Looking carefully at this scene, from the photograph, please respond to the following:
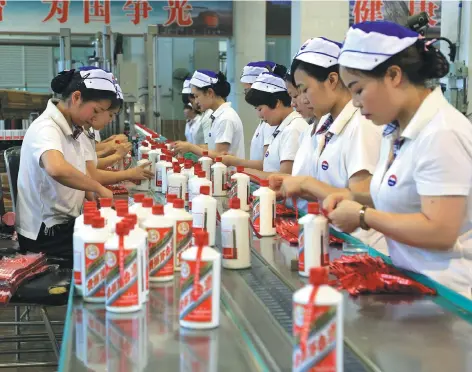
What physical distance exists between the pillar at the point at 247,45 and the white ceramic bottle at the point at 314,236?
402 inches

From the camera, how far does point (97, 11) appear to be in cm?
1255

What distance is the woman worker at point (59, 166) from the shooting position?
11.7ft

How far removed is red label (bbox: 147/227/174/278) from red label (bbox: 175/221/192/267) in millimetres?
72

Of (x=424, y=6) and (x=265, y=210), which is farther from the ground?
(x=424, y=6)

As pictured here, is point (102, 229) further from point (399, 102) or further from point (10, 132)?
point (10, 132)

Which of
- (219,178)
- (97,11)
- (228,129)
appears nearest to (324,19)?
(228,129)

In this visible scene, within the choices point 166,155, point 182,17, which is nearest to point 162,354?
point 166,155

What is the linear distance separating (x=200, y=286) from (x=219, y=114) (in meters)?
4.81

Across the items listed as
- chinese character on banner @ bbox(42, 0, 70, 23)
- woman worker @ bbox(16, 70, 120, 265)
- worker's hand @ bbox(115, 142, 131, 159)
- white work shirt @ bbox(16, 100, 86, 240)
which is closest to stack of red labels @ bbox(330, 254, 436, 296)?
woman worker @ bbox(16, 70, 120, 265)

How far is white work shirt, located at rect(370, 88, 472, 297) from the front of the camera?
6.32ft

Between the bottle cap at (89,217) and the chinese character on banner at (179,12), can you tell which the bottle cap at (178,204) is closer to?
the bottle cap at (89,217)

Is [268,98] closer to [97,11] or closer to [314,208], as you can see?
[314,208]

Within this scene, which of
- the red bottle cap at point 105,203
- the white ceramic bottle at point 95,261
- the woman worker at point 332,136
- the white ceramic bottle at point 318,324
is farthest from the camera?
the woman worker at point 332,136

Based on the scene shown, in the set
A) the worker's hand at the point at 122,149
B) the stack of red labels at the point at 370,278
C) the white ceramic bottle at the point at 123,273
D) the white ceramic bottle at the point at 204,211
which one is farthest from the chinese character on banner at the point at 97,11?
the white ceramic bottle at the point at 123,273
